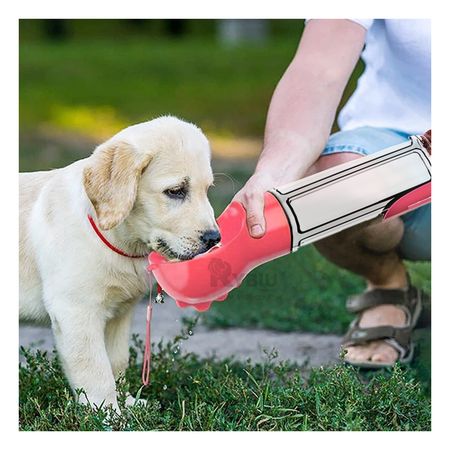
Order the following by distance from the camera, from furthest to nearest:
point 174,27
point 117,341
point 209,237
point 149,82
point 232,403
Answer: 1. point 174,27
2. point 149,82
3. point 117,341
4. point 232,403
5. point 209,237

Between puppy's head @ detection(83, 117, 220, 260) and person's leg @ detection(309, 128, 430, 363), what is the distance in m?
0.59

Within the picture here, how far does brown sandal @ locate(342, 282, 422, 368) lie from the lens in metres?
2.91

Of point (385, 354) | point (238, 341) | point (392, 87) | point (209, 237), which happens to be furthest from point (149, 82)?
point (209, 237)

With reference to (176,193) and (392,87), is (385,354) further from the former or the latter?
(176,193)

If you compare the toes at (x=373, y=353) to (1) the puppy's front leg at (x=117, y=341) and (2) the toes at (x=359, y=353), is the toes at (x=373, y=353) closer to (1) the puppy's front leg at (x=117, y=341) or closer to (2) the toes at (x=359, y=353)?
(2) the toes at (x=359, y=353)

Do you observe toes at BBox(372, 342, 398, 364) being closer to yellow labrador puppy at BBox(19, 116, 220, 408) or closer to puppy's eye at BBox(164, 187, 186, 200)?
yellow labrador puppy at BBox(19, 116, 220, 408)

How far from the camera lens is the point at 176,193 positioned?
2.12 m

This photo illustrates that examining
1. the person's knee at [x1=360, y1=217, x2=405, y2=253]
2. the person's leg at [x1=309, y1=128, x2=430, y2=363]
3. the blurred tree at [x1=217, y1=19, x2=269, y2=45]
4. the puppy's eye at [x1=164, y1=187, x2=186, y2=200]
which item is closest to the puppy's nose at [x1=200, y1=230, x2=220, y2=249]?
the puppy's eye at [x1=164, y1=187, x2=186, y2=200]

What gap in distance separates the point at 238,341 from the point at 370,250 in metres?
→ 0.59

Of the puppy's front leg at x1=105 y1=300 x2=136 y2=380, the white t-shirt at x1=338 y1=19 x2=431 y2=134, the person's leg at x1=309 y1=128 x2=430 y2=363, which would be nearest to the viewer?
the puppy's front leg at x1=105 y1=300 x2=136 y2=380

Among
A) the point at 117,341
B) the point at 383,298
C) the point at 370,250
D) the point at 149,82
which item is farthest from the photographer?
the point at 149,82
